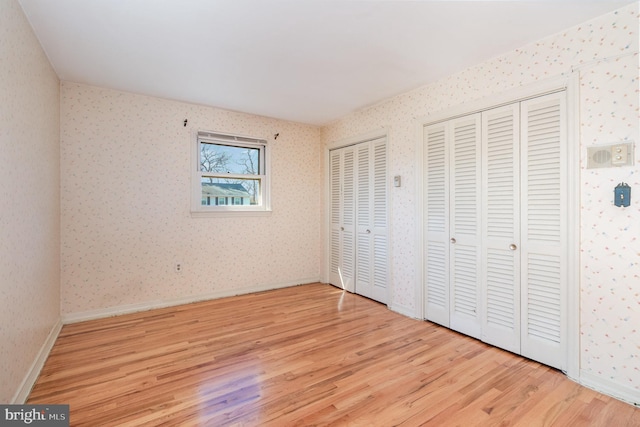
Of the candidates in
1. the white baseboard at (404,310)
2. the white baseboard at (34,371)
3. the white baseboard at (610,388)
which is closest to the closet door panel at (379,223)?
the white baseboard at (404,310)

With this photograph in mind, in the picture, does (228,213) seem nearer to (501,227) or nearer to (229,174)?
(229,174)

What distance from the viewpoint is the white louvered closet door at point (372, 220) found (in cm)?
387

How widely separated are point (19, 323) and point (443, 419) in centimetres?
272

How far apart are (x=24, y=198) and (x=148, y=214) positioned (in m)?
1.60

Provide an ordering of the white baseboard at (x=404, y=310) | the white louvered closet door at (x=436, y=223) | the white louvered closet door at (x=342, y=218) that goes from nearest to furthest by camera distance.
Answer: the white louvered closet door at (x=436, y=223), the white baseboard at (x=404, y=310), the white louvered closet door at (x=342, y=218)

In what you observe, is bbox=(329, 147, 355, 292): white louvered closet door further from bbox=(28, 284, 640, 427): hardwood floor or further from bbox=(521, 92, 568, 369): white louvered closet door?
bbox=(521, 92, 568, 369): white louvered closet door

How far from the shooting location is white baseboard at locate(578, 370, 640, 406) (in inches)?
74.5

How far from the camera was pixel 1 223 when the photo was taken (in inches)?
64.4

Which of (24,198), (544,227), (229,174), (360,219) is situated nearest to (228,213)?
(229,174)

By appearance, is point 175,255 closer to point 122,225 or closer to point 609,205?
point 122,225

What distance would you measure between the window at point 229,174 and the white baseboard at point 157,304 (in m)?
1.13

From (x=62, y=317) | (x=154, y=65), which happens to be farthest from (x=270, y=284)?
(x=154, y=65)

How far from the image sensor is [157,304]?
3668 mm

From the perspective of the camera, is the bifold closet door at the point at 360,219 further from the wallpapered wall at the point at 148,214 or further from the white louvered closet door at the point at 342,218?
the wallpapered wall at the point at 148,214
